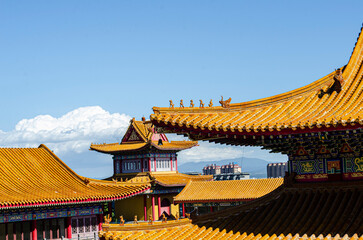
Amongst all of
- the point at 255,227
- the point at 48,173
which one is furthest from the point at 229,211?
the point at 48,173

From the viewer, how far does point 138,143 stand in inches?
2293

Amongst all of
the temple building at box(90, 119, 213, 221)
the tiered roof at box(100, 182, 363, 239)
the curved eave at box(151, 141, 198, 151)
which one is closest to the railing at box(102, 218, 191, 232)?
the tiered roof at box(100, 182, 363, 239)

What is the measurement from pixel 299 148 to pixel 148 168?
146 ft

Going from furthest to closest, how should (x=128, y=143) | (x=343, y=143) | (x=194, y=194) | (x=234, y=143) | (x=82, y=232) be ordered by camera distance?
1. (x=128, y=143)
2. (x=194, y=194)
3. (x=82, y=232)
4. (x=234, y=143)
5. (x=343, y=143)

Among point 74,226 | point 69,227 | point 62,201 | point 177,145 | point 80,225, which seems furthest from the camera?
point 177,145

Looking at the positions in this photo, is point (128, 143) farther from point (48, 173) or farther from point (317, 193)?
point (317, 193)

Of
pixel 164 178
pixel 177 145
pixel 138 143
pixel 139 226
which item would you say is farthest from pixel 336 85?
pixel 177 145

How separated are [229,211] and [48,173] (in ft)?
76.3

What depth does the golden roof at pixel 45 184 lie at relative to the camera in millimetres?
30223

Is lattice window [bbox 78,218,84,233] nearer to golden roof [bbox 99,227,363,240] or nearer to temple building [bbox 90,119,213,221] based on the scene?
temple building [bbox 90,119,213,221]

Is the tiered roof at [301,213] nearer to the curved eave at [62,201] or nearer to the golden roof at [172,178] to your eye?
the curved eave at [62,201]

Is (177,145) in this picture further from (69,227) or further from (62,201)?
(62,201)

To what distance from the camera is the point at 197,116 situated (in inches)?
503

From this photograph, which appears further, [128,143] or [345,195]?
[128,143]
